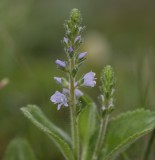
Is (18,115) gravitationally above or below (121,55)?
below

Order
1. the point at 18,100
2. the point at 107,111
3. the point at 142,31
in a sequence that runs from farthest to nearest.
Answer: the point at 142,31 < the point at 18,100 < the point at 107,111

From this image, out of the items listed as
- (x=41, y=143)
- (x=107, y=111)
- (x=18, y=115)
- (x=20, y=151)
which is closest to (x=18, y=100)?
(x=18, y=115)

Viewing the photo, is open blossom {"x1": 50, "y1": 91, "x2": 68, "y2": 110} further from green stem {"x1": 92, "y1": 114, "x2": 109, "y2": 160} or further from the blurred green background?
the blurred green background

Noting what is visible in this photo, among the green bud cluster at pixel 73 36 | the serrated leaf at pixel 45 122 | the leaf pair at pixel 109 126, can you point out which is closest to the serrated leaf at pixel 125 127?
the leaf pair at pixel 109 126

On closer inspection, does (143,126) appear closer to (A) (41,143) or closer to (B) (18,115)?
(A) (41,143)

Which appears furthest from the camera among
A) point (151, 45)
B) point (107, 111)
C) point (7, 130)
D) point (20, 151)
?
point (151, 45)

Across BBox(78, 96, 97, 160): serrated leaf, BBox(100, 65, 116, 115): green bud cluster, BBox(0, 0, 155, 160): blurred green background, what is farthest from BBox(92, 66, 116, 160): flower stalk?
BBox(0, 0, 155, 160): blurred green background

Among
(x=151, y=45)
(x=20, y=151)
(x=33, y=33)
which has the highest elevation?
(x=33, y=33)
